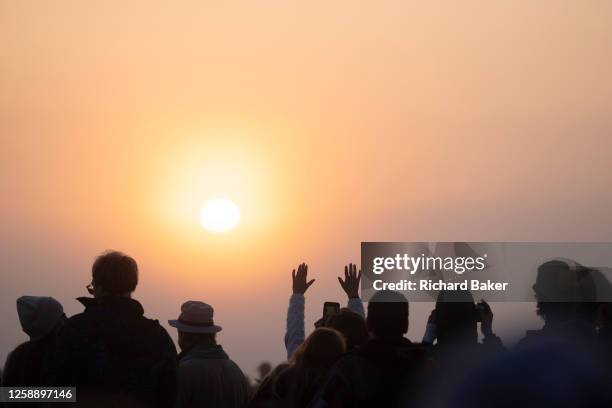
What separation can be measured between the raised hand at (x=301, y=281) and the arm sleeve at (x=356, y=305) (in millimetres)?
519

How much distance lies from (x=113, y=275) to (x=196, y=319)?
1.87m

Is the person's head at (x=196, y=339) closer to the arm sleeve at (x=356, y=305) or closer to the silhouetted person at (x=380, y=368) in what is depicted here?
the arm sleeve at (x=356, y=305)

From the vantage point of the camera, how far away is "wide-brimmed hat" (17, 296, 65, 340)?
8812 mm

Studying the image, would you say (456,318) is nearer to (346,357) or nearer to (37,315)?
(346,357)

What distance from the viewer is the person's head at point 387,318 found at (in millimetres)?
7336

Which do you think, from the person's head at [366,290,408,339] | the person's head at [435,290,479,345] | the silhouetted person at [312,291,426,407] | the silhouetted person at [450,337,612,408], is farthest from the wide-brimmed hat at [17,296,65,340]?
the silhouetted person at [450,337,612,408]

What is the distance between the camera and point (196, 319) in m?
9.70

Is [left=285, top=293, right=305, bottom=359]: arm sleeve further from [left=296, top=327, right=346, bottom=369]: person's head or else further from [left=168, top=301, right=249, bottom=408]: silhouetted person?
[left=296, top=327, right=346, bottom=369]: person's head

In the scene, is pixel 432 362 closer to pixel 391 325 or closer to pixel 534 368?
pixel 391 325

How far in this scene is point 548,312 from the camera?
7672 mm

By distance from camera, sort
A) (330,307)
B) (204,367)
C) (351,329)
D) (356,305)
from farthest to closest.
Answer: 1. (356,305)
2. (330,307)
3. (204,367)
4. (351,329)

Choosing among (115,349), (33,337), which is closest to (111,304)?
(115,349)

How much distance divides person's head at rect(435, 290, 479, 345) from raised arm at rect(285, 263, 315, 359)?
1.39 m

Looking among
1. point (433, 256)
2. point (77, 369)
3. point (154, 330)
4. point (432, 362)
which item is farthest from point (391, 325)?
point (433, 256)
